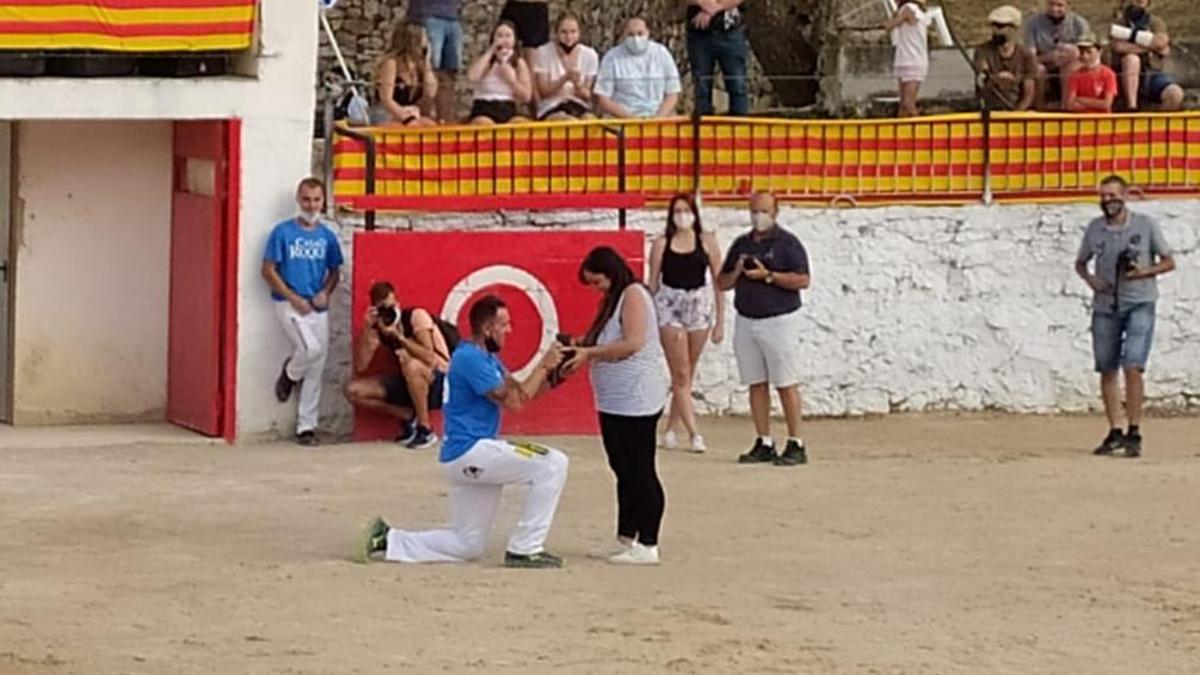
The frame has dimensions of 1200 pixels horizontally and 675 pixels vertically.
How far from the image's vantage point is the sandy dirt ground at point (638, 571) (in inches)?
449

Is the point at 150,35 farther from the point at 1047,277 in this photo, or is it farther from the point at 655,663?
the point at 655,663

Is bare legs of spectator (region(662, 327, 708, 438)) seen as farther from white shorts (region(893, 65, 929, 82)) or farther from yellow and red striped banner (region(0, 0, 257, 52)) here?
white shorts (region(893, 65, 929, 82))

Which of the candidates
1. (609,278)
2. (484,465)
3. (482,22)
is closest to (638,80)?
(609,278)

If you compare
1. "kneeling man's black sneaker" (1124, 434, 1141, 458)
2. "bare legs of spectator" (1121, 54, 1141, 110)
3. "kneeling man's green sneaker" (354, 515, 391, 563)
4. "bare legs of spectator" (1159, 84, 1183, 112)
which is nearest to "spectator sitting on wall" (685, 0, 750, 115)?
"bare legs of spectator" (1121, 54, 1141, 110)

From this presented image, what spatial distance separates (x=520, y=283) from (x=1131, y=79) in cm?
533

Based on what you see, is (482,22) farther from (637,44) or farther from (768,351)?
(768,351)

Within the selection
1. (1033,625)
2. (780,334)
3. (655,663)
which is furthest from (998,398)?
(655,663)

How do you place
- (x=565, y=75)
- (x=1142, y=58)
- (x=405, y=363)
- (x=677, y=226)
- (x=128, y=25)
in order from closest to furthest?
(x=677, y=226) → (x=128, y=25) → (x=405, y=363) → (x=565, y=75) → (x=1142, y=58)

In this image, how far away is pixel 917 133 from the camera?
1981 centimetres

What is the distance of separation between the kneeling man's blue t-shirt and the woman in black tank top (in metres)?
4.38

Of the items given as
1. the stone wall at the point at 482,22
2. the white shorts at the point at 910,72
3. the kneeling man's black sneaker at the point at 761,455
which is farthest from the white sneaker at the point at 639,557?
the stone wall at the point at 482,22

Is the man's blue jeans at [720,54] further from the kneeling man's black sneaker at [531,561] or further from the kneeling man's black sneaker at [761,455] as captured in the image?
the kneeling man's black sneaker at [531,561]

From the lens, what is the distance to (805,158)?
19.6m

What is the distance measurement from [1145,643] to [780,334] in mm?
5478
